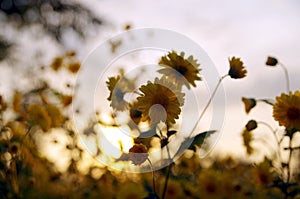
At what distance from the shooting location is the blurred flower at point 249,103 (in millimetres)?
1856

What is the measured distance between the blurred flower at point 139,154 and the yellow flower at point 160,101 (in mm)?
97

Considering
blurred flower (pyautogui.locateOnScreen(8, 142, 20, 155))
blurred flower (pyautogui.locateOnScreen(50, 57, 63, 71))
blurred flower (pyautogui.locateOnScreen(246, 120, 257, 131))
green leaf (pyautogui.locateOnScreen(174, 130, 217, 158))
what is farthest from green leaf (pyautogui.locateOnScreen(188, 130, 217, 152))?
blurred flower (pyautogui.locateOnScreen(50, 57, 63, 71))

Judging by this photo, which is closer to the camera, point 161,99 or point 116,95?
point 161,99

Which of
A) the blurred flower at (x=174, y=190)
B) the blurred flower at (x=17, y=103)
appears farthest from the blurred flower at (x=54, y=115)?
the blurred flower at (x=174, y=190)

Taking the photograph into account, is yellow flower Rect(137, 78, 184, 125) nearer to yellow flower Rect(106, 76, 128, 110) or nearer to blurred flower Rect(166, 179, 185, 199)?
yellow flower Rect(106, 76, 128, 110)

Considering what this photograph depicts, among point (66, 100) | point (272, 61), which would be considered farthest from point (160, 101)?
point (66, 100)

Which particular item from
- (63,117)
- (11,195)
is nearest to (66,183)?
(63,117)

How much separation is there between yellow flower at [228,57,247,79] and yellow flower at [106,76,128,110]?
40 cm

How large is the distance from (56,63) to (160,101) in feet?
6.96

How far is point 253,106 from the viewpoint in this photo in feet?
6.10

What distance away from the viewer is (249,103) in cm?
189

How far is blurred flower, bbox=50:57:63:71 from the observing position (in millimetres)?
3291

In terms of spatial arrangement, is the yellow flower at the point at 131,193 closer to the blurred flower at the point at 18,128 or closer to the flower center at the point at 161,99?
the flower center at the point at 161,99

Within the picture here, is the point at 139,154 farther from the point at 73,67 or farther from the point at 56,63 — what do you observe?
the point at 56,63
